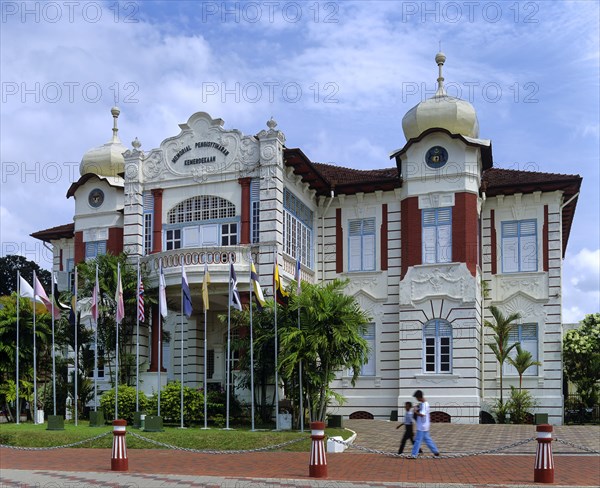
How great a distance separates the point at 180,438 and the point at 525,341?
15313 mm

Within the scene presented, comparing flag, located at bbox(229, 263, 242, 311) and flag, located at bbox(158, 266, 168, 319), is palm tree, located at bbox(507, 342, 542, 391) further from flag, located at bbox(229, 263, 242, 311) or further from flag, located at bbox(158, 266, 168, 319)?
flag, located at bbox(158, 266, 168, 319)

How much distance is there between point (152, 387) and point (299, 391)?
6.76 meters

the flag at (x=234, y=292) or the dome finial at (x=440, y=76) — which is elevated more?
the dome finial at (x=440, y=76)

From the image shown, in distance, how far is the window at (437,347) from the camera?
106ft

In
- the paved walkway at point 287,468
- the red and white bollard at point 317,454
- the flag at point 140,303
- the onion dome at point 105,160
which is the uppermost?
the onion dome at point 105,160

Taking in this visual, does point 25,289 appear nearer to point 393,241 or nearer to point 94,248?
point 94,248

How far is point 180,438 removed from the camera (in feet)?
77.6

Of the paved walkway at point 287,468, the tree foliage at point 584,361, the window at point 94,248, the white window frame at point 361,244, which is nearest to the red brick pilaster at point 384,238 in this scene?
the white window frame at point 361,244

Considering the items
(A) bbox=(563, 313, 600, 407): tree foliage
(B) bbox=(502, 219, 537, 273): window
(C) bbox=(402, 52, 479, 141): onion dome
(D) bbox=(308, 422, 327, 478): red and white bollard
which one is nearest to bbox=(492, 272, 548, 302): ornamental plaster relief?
(B) bbox=(502, 219, 537, 273): window

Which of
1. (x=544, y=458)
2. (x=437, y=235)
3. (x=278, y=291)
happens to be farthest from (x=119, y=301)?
(x=544, y=458)

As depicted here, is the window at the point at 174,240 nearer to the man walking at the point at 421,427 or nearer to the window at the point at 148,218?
the window at the point at 148,218

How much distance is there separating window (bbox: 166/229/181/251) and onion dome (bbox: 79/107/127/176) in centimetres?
581

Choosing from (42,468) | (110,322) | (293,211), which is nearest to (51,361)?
(110,322)

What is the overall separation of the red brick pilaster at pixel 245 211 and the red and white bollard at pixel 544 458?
55.8 ft
